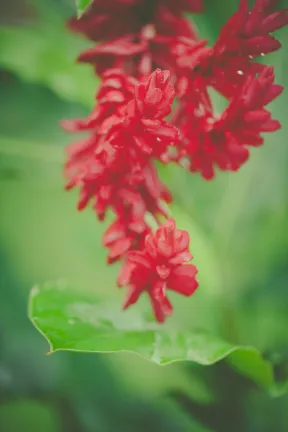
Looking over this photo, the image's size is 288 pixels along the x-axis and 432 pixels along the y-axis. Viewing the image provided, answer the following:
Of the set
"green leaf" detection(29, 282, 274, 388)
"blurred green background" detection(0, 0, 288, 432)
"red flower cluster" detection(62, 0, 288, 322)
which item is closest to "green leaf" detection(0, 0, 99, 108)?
"blurred green background" detection(0, 0, 288, 432)

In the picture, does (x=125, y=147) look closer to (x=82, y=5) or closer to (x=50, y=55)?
(x=82, y=5)

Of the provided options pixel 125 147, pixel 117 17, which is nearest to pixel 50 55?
pixel 117 17

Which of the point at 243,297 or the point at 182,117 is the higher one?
the point at 182,117

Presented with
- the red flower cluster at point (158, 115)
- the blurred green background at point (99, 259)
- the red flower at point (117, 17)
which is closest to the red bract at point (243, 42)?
the red flower cluster at point (158, 115)

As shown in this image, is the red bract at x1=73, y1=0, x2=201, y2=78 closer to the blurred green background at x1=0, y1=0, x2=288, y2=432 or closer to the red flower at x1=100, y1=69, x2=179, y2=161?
the red flower at x1=100, y1=69, x2=179, y2=161

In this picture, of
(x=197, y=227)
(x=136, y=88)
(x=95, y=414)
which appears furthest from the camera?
(x=95, y=414)

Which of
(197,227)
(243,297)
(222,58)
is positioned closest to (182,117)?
(222,58)

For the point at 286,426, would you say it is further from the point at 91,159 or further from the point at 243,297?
the point at 91,159

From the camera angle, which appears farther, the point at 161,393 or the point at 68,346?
the point at 161,393
